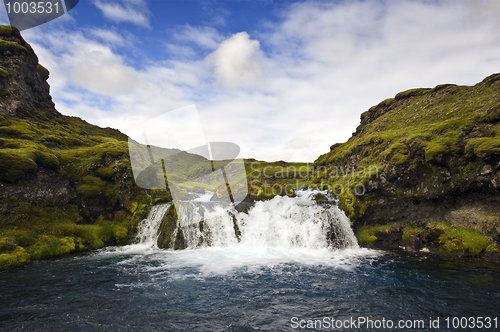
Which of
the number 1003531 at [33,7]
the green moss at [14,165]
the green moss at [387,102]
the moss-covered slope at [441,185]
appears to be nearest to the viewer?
the moss-covered slope at [441,185]

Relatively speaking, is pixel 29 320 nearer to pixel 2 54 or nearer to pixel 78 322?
pixel 78 322

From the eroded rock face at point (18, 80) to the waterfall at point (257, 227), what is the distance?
39.7m

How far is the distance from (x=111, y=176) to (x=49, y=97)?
5167 centimetres

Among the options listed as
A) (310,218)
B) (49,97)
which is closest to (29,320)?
(310,218)

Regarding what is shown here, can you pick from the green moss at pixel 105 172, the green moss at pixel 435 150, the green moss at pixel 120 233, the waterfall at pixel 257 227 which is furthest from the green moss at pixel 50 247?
the green moss at pixel 435 150

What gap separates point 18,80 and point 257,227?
6003 cm

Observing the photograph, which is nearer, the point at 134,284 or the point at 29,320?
the point at 29,320

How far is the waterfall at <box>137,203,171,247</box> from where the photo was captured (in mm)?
27797

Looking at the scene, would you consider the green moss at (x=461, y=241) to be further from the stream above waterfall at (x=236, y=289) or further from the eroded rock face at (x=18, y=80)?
the eroded rock face at (x=18, y=80)

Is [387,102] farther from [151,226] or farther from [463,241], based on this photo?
[151,226]

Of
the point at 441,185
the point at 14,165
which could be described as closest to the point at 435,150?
the point at 441,185

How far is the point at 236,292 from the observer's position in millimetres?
13969

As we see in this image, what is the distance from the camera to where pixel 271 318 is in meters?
11.1

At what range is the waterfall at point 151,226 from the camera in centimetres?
2780
